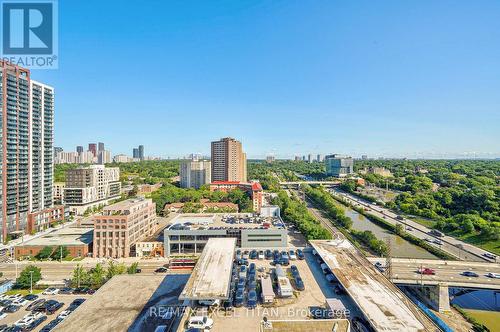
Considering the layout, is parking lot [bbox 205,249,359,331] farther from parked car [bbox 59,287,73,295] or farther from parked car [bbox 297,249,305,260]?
parked car [bbox 59,287,73,295]

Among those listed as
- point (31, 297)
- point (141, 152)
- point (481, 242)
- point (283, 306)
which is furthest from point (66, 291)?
point (141, 152)

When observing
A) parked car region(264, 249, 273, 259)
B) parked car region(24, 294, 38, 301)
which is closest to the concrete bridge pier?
parked car region(264, 249, 273, 259)

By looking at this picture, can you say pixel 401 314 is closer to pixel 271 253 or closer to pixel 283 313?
pixel 283 313

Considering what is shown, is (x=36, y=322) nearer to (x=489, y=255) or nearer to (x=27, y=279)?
(x=27, y=279)

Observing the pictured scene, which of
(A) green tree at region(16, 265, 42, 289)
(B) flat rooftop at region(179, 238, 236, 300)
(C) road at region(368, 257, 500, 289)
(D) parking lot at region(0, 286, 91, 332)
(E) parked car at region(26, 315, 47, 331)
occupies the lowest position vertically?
(D) parking lot at region(0, 286, 91, 332)

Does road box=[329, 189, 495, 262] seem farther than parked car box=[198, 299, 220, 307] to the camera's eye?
Yes

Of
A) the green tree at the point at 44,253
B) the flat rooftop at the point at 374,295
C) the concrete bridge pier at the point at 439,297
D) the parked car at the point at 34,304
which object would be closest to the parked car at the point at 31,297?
the parked car at the point at 34,304

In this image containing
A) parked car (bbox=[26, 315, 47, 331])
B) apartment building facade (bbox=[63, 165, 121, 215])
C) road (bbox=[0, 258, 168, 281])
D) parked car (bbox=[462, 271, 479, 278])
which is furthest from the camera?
apartment building facade (bbox=[63, 165, 121, 215])
